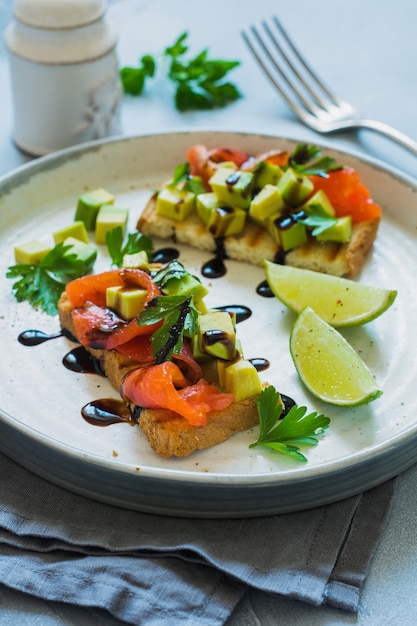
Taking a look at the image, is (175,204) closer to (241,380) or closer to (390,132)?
(241,380)

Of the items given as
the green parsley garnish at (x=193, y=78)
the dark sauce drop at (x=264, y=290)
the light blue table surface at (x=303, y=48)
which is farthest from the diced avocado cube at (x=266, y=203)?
the green parsley garnish at (x=193, y=78)

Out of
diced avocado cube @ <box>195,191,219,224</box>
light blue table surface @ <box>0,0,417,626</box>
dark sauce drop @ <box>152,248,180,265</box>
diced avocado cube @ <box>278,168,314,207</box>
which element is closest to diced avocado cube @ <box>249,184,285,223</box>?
diced avocado cube @ <box>278,168,314,207</box>

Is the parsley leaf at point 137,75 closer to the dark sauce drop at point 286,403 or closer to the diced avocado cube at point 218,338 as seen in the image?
the diced avocado cube at point 218,338

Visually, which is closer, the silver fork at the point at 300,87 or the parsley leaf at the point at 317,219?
the parsley leaf at the point at 317,219

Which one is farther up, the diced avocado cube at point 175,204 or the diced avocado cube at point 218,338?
the diced avocado cube at point 218,338

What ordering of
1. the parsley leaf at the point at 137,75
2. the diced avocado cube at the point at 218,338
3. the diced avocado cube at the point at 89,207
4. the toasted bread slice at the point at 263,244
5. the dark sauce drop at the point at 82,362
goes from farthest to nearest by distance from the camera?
the parsley leaf at the point at 137,75 → the diced avocado cube at the point at 89,207 → the toasted bread slice at the point at 263,244 → the dark sauce drop at the point at 82,362 → the diced avocado cube at the point at 218,338

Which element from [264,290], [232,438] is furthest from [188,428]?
[264,290]

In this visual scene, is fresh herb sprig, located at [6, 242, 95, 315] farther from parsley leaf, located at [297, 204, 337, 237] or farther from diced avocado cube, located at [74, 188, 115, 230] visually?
parsley leaf, located at [297, 204, 337, 237]
